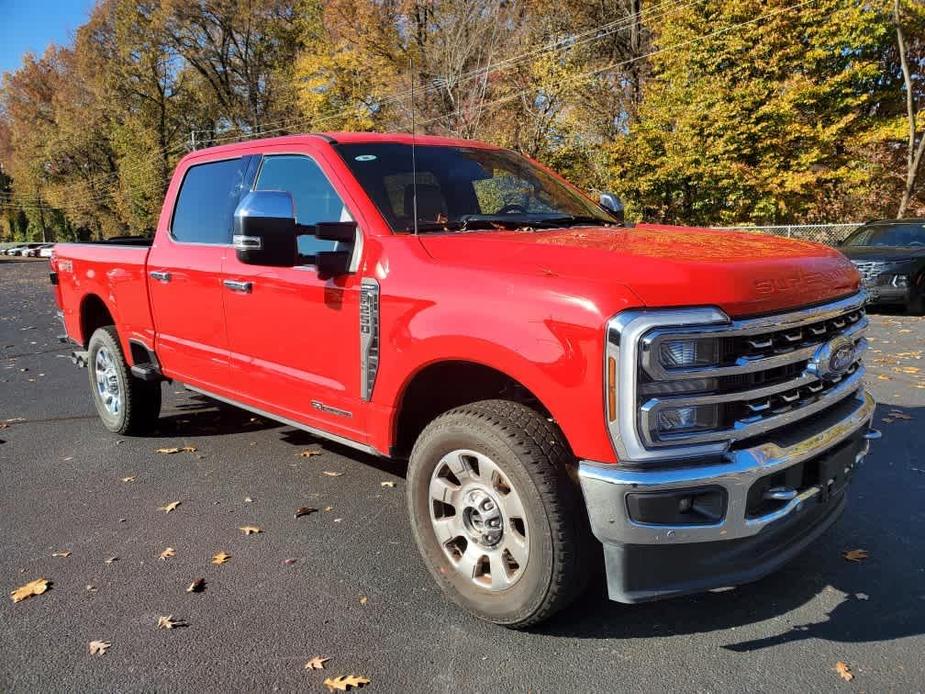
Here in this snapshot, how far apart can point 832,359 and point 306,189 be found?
2.61m

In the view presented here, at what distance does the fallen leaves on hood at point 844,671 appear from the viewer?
250 cm

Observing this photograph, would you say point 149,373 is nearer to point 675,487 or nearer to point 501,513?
point 501,513

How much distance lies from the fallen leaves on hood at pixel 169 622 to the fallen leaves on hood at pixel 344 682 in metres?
0.76

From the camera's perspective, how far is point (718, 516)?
234cm

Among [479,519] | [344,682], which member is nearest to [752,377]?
[479,519]

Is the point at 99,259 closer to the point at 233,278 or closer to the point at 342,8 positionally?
the point at 233,278

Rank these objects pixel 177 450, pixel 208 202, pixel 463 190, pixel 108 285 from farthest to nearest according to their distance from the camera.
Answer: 1. pixel 108 285
2. pixel 177 450
3. pixel 208 202
4. pixel 463 190

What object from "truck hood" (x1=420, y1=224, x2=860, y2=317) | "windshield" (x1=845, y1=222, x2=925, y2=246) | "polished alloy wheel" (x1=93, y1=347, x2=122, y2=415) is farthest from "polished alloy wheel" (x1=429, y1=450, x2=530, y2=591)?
"windshield" (x1=845, y1=222, x2=925, y2=246)

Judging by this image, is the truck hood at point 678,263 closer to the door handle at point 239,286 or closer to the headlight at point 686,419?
the headlight at point 686,419

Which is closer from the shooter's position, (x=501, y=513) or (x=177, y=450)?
(x=501, y=513)

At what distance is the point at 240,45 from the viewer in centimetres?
4228

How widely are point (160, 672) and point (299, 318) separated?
1.68 metres

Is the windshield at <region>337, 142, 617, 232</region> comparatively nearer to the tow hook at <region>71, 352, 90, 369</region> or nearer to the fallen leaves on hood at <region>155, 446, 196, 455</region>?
the fallen leaves on hood at <region>155, 446, 196, 455</region>

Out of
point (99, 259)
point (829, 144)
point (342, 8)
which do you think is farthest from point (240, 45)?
point (99, 259)
